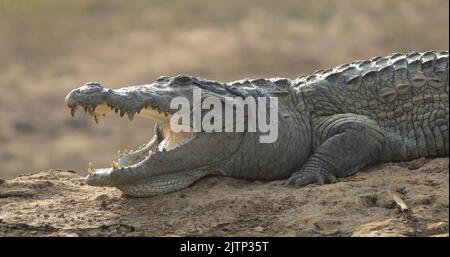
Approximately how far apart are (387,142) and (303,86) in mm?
821

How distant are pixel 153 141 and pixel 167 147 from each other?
21.2 inches

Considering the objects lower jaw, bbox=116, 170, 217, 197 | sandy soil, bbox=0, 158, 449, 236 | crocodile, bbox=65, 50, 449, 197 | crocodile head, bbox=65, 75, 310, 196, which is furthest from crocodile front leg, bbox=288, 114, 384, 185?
lower jaw, bbox=116, 170, 217, 197

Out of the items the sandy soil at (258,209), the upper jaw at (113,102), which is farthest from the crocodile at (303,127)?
the sandy soil at (258,209)

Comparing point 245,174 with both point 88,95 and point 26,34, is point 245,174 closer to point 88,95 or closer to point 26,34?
point 88,95

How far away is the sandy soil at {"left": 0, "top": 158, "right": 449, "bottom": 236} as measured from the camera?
20.0ft

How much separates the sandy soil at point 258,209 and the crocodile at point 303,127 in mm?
136

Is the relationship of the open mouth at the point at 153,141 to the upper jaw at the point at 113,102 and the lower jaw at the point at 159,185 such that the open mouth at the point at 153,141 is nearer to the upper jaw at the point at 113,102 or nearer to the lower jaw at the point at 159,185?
the upper jaw at the point at 113,102

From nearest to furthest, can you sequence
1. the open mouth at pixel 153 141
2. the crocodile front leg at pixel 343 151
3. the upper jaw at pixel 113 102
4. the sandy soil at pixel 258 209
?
the sandy soil at pixel 258 209 < the upper jaw at pixel 113 102 < the open mouth at pixel 153 141 < the crocodile front leg at pixel 343 151

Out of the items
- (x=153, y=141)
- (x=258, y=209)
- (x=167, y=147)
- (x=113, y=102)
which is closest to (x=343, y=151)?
(x=258, y=209)

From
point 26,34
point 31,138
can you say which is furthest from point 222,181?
point 26,34

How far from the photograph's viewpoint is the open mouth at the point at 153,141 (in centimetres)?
689

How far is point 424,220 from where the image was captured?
596 centimetres

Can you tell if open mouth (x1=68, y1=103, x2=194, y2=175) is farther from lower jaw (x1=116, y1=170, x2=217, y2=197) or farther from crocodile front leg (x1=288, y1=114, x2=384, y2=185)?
crocodile front leg (x1=288, y1=114, x2=384, y2=185)

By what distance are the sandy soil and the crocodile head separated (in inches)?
4.5
